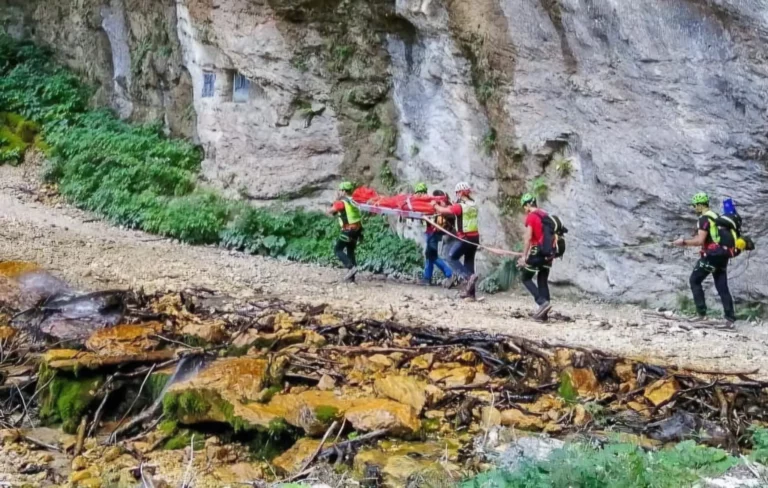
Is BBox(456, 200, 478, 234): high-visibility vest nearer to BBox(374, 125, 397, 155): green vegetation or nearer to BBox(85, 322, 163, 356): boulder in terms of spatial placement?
BBox(374, 125, 397, 155): green vegetation

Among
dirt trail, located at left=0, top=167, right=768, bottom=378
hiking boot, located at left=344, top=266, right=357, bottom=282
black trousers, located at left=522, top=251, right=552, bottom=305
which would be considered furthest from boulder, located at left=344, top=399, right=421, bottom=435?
hiking boot, located at left=344, top=266, right=357, bottom=282

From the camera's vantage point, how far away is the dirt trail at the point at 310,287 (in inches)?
350

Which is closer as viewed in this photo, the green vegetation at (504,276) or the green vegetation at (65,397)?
the green vegetation at (65,397)

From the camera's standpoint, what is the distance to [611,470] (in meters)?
4.74

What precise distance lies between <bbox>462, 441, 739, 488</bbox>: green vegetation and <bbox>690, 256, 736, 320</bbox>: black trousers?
17.6 ft

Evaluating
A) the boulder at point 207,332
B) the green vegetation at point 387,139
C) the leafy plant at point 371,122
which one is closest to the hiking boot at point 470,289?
the boulder at point 207,332

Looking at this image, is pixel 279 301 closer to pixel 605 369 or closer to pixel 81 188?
pixel 605 369

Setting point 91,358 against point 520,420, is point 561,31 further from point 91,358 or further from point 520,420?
point 91,358

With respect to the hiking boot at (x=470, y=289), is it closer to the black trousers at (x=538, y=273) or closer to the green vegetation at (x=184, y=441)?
the black trousers at (x=538, y=273)

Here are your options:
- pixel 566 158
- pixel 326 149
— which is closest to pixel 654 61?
pixel 566 158

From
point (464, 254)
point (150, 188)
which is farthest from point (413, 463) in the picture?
point (150, 188)

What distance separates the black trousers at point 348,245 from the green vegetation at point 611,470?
7.72m

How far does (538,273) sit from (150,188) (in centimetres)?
897

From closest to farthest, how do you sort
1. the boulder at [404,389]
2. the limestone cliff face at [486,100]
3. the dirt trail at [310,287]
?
the boulder at [404,389] < the dirt trail at [310,287] < the limestone cliff face at [486,100]
